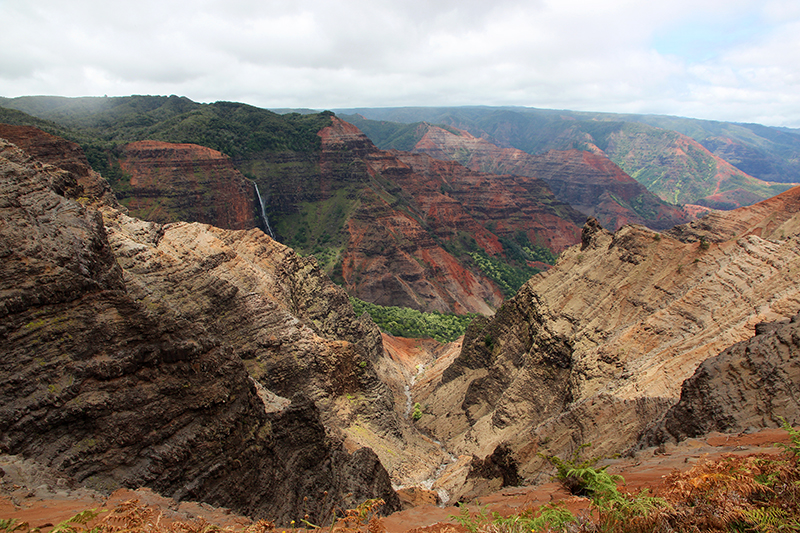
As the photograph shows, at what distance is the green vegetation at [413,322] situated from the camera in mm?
70750

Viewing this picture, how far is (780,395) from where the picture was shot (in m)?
14.2

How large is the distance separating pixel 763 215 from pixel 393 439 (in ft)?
154

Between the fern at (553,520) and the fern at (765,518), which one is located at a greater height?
the fern at (765,518)

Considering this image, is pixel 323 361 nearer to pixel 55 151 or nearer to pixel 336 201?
pixel 55 151

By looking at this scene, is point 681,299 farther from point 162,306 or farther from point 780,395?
point 162,306

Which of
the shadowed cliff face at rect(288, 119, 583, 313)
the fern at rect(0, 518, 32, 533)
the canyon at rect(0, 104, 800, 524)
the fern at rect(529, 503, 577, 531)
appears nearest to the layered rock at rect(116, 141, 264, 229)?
the shadowed cliff face at rect(288, 119, 583, 313)

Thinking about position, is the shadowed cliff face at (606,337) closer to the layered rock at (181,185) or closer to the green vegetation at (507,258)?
the layered rock at (181,185)

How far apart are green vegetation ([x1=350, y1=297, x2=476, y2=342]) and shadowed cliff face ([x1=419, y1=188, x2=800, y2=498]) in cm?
2602

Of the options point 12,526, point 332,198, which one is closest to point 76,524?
point 12,526

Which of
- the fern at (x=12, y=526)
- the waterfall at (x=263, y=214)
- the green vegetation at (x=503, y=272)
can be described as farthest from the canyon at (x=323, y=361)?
the green vegetation at (x=503, y=272)

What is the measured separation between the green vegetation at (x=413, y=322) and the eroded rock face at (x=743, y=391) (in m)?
52.9

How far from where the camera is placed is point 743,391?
15.1m

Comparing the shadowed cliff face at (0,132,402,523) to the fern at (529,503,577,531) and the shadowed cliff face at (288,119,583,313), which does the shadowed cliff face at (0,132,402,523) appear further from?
the shadowed cliff face at (288,119,583,313)

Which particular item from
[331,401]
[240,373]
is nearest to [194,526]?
[240,373]
